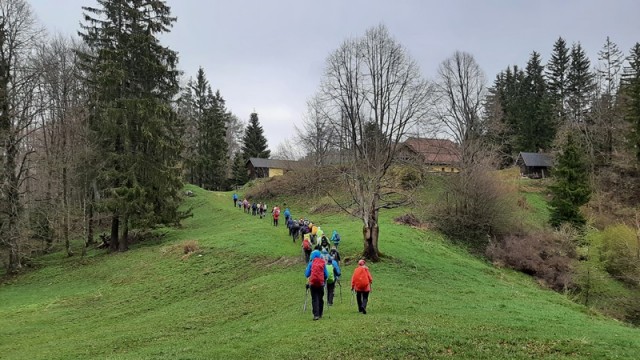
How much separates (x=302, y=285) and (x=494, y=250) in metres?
20.5

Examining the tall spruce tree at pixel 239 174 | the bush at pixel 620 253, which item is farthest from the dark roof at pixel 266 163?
the bush at pixel 620 253

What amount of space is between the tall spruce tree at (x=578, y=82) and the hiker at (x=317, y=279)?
66.1 metres

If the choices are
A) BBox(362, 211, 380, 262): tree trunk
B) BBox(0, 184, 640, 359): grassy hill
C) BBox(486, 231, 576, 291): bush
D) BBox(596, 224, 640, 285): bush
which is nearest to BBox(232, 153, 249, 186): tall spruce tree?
BBox(0, 184, 640, 359): grassy hill

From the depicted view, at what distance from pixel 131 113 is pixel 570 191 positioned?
118ft

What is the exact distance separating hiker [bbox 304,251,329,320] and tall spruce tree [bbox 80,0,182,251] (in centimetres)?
2185

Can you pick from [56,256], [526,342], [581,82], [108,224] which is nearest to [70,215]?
[56,256]

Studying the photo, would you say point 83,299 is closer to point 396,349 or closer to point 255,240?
point 255,240

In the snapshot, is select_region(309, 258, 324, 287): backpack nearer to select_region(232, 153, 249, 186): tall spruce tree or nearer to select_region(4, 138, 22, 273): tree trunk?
select_region(4, 138, 22, 273): tree trunk

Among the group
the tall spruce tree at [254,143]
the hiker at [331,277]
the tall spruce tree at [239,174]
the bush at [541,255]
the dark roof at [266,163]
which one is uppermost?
the tall spruce tree at [254,143]

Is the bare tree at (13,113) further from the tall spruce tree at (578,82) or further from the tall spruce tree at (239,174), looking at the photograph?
the tall spruce tree at (578,82)

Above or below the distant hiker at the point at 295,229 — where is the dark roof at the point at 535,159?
above

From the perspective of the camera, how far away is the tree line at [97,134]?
2995cm

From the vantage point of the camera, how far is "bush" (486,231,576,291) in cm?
3021

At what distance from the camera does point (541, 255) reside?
109ft
